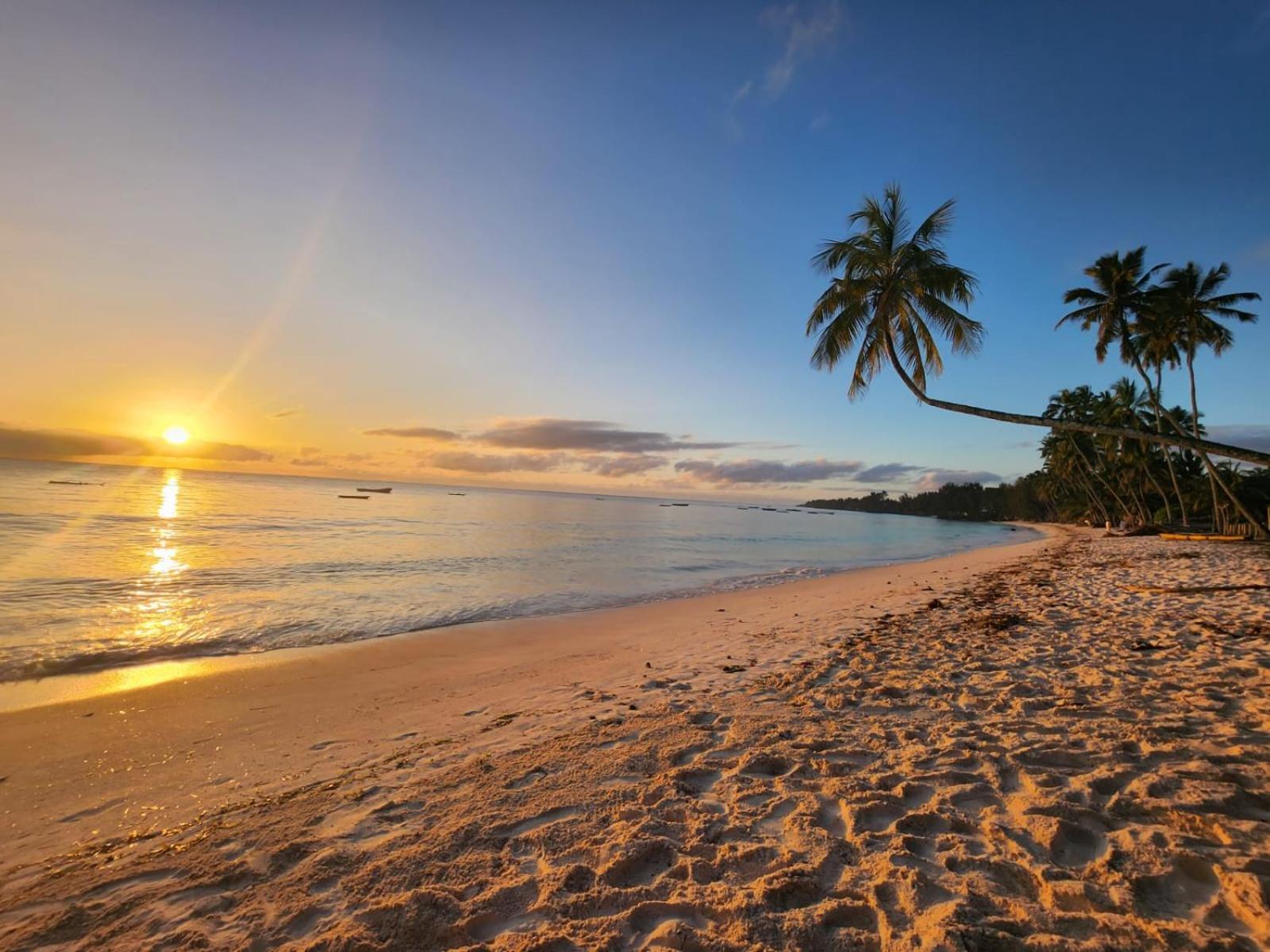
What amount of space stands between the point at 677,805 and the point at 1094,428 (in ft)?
30.9

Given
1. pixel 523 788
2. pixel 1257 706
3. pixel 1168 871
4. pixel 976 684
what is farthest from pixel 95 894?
pixel 1257 706

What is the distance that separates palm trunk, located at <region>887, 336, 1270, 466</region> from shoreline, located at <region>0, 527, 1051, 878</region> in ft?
13.4

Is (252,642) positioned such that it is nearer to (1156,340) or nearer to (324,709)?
(324,709)

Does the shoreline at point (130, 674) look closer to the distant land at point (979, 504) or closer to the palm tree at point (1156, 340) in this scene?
the palm tree at point (1156, 340)

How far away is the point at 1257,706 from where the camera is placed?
14.1 ft

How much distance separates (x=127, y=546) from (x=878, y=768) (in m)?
24.9

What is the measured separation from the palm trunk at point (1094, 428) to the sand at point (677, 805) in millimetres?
2185

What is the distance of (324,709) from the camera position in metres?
5.73

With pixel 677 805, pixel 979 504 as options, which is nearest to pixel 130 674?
pixel 677 805

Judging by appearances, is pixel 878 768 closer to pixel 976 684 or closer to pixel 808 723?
pixel 808 723

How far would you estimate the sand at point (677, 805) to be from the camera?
229 centimetres

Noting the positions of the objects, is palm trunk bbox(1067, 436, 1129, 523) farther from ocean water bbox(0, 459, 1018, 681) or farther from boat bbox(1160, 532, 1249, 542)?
ocean water bbox(0, 459, 1018, 681)

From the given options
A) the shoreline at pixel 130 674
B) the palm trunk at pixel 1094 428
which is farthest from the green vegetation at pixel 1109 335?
the shoreline at pixel 130 674

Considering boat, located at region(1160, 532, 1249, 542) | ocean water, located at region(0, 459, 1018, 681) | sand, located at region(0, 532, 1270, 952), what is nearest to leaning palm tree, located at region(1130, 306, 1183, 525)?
boat, located at region(1160, 532, 1249, 542)
